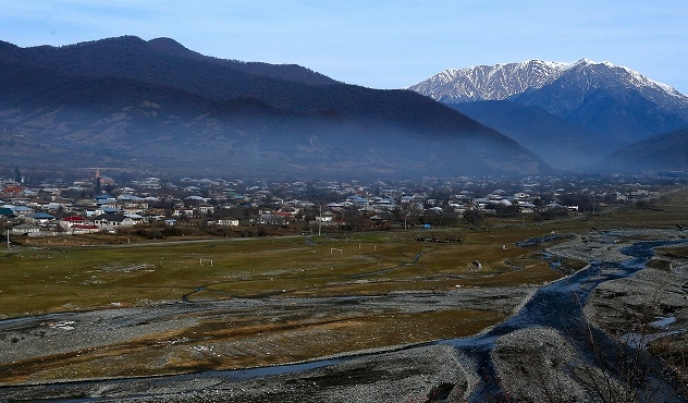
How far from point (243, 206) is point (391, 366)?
261 ft

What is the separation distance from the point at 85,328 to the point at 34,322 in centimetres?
298

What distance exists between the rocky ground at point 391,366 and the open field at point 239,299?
0.26 m

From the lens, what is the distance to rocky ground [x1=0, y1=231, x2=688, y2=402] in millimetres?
22609

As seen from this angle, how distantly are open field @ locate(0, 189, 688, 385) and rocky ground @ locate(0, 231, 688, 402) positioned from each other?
26 cm

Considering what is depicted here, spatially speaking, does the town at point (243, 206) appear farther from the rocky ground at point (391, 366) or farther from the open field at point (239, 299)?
the rocky ground at point (391, 366)

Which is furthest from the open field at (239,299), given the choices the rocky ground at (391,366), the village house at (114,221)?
the village house at (114,221)

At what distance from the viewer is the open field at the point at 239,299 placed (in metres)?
27.5

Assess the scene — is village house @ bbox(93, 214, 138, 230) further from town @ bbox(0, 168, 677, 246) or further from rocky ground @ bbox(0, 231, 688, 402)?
rocky ground @ bbox(0, 231, 688, 402)

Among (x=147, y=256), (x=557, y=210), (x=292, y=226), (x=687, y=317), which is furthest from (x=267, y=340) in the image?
(x=557, y=210)

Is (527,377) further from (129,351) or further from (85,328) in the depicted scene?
(85,328)

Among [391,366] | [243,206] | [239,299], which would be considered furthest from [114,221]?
[391,366]

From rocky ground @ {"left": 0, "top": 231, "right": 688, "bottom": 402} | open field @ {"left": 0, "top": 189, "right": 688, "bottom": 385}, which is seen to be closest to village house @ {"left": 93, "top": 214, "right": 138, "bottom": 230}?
open field @ {"left": 0, "top": 189, "right": 688, "bottom": 385}

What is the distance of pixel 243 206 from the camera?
10388 centimetres

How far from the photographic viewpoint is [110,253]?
2290 inches
